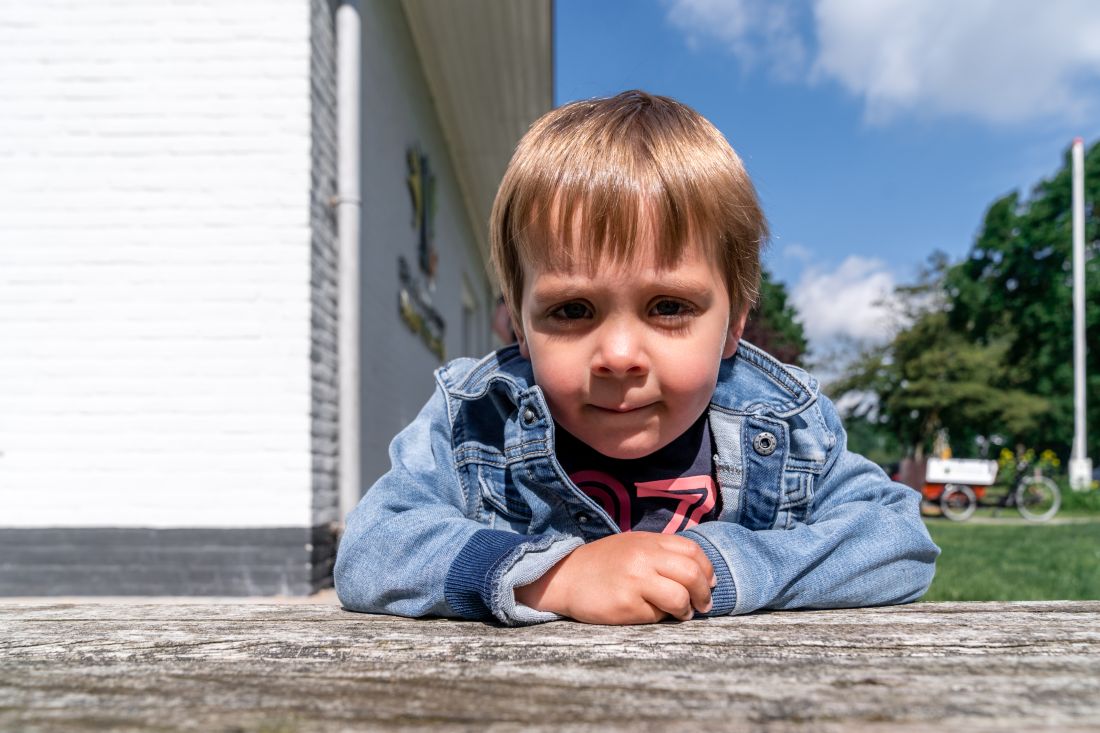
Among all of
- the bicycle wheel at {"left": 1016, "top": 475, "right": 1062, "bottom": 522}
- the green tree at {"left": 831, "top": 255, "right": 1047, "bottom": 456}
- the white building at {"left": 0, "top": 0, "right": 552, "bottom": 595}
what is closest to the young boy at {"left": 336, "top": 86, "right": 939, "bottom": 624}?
the white building at {"left": 0, "top": 0, "right": 552, "bottom": 595}

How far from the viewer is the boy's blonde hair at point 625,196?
1.25 m

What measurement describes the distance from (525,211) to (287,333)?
8.99 ft

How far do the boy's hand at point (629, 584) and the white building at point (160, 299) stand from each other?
2923 millimetres

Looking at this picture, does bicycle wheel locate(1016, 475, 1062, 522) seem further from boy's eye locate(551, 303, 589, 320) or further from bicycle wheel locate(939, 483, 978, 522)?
boy's eye locate(551, 303, 589, 320)

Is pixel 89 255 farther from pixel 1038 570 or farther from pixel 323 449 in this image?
pixel 1038 570

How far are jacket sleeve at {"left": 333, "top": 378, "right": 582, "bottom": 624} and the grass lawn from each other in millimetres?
2741

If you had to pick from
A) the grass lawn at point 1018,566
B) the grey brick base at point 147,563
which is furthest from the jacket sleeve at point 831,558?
the grey brick base at point 147,563

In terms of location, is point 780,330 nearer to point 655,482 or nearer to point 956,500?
point 956,500

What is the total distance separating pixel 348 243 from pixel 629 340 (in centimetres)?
340

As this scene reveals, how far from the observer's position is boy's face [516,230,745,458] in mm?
1222

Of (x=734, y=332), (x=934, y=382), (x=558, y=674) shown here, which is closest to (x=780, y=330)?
(x=734, y=332)

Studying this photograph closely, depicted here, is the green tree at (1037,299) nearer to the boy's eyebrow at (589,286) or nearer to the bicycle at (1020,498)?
the bicycle at (1020,498)

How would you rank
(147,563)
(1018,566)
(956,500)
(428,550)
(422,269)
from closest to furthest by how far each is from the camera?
(428,550), (147,563), (1018,566), (422,269), (956,500)

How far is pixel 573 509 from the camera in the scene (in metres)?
1.46
